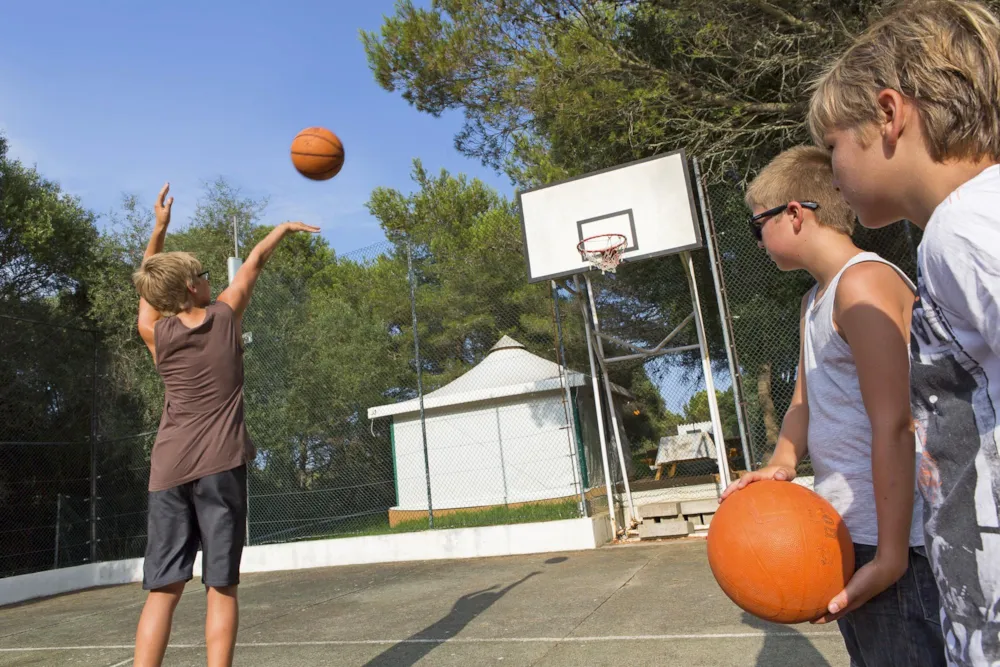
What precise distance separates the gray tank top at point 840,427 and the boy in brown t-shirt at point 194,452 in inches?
85.0

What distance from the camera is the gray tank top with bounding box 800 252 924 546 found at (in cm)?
149

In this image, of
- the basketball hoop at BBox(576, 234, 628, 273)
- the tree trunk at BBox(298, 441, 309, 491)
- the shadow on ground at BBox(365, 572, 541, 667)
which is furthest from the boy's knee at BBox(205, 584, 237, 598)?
Answer: the tree trunk at BBox(298, 441, 309, 491)

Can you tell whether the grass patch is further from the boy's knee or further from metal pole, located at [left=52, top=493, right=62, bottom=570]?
the boy's knee

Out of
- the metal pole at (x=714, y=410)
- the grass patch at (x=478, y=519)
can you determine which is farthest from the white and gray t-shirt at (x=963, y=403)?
the grass patch at (x=478, y=519)

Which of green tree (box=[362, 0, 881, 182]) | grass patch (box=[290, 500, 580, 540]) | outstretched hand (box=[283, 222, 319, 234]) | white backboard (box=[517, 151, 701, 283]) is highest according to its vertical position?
green tree (box=[362, 0, 881, 182])

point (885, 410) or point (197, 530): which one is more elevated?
point (885, 410)

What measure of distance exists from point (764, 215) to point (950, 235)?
36.2 inches

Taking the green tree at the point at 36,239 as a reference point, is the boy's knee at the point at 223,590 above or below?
below

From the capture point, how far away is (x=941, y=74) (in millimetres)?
928

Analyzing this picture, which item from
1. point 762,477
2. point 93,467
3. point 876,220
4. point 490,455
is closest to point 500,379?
point 490,455

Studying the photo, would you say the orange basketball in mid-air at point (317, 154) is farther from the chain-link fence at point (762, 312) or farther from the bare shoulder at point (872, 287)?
the chain-link fence at point (762, 312)

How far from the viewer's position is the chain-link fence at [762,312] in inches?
318

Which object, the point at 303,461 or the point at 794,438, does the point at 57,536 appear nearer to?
the point at 303,461

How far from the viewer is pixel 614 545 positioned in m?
7.96
